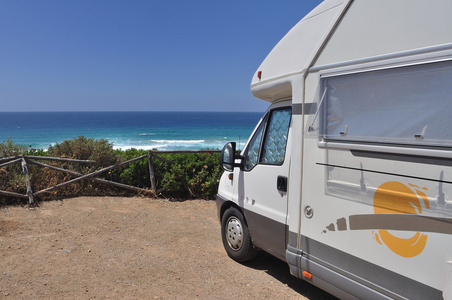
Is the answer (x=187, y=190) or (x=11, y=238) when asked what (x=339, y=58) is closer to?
(x=11, y=238)

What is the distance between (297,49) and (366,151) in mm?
1384

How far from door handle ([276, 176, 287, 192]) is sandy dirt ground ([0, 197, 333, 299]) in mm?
1328

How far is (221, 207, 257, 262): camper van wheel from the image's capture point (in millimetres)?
4602

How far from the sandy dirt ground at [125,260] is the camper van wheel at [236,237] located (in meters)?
0.18

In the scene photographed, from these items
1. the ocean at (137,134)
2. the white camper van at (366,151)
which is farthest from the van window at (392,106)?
the ocean at (137,134)

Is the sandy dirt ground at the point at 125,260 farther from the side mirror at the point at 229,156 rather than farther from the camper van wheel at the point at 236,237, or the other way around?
the side mirror at the point at 229,156

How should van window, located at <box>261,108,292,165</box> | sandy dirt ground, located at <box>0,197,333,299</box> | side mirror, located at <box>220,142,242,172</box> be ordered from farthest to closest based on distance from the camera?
side mirror, located at <box>220,142,242,172</box>, sandy dirt ground, located at <box>0,197,333,299</box>, van window, located at <box>261,108,292,165</box>

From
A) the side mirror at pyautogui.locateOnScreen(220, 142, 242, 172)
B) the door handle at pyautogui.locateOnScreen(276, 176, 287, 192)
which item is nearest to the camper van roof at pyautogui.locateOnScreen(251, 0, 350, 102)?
the side mirror at pyautogui.locateOnScreen(220, 142, 242, 172)

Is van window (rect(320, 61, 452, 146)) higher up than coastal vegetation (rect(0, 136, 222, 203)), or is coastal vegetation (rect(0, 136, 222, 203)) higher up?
van window (rect(320, 61, 452, 146))

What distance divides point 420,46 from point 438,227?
1.27 metres

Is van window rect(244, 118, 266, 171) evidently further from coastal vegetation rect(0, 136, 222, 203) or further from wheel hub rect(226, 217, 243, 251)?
coastal vegetation rect(0, 136, 222, 203)

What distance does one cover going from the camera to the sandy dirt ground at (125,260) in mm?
4125

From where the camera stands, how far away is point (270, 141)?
423cm

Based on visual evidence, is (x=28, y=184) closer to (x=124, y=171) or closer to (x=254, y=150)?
(x=124, y=171)
